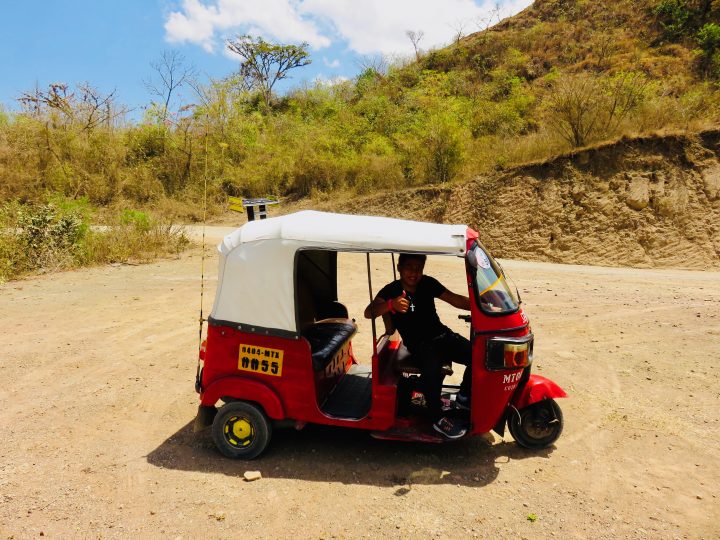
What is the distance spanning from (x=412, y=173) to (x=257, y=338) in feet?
51.6

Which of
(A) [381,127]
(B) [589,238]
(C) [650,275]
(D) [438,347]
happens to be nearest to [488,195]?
(B) [589,238]

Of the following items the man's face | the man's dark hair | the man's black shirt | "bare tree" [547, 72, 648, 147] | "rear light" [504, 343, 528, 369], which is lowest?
"rear light" [504, 343, 528, 369]

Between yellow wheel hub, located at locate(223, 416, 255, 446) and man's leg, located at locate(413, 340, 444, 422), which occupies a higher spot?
man's leg, located at locate(413, 340, 444, 422)

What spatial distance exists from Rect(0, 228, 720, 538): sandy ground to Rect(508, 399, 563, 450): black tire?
108 millimetres

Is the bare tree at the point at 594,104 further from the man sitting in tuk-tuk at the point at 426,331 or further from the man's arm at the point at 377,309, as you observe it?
the man's arm at the point at 377,309

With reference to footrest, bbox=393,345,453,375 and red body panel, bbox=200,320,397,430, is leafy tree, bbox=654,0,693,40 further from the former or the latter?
red body panel, bbox=200,320,397,430

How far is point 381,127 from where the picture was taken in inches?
979

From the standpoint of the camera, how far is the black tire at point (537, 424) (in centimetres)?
434

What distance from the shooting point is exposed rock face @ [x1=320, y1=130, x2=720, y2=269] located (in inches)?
535

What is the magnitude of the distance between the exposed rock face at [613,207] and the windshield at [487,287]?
11109mm

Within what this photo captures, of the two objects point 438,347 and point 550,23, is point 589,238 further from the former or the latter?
point 550,23

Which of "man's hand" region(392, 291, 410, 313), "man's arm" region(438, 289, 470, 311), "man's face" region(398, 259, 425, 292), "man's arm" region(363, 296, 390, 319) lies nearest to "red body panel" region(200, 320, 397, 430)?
"man's arm" region(363, 296, 390, 319)

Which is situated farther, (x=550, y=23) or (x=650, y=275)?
(x=550, y=23)

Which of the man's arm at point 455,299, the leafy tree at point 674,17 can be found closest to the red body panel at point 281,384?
the man's arm at point 455,299
